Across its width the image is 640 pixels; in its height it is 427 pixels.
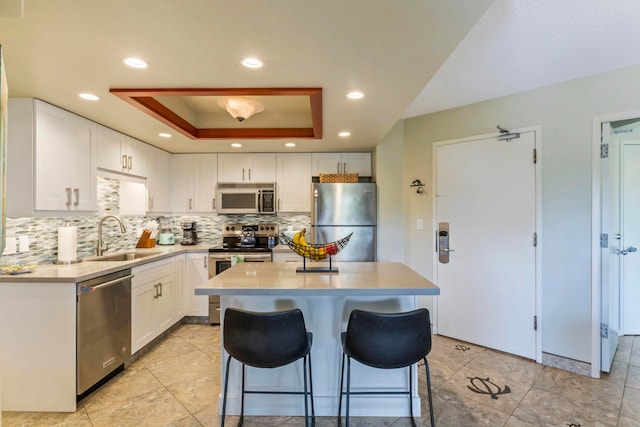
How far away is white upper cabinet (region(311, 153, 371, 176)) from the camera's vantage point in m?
4.11

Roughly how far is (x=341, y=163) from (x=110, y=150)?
2581 millimetres

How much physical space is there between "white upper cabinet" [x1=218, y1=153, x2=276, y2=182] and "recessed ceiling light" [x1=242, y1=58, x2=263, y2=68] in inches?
91.4

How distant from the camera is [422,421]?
6.48 ft

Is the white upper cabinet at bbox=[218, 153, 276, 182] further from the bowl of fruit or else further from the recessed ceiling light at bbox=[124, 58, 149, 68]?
the recessed ceiling light at bbox=[124, 58, 149, 68]

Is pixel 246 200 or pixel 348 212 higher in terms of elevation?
pixel 246 200

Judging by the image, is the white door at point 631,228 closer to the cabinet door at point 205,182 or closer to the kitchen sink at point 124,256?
the cabinet door at point 205,182

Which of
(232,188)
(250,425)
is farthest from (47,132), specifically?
(250,425)

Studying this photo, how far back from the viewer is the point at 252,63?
178cm

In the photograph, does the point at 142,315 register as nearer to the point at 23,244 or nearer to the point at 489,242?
the point at 23,244

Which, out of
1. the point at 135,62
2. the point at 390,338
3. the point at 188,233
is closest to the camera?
the point at 390,338

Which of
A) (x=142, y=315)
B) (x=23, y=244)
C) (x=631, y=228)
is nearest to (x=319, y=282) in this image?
(x=142, y=315)

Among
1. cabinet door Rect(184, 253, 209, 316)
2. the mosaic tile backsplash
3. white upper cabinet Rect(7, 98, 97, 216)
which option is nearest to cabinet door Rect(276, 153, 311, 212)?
the mosaic tile backsplash

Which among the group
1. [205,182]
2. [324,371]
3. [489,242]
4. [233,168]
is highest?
[233,168]

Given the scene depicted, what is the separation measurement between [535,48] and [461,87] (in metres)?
0.65
